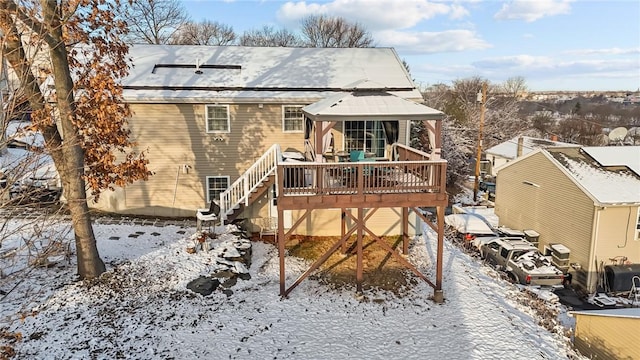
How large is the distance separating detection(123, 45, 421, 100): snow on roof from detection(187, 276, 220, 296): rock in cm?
727

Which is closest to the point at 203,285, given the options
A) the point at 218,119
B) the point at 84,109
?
the point at 84,109

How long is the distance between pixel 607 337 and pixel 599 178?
29.2ft

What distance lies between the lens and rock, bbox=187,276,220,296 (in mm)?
10359

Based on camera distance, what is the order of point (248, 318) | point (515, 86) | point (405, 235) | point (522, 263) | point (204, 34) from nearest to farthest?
point (248, 318) < point (405, 235) < point (522, 263) < point (204, 34) < point (515, 86)

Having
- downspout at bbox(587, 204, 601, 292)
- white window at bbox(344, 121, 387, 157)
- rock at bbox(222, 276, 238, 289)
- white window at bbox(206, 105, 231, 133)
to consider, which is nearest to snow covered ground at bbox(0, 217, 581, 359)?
rock at bbox(222, 276, 238, 289)

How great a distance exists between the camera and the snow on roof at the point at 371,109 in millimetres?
10724

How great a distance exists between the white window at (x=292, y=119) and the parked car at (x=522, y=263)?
924cm

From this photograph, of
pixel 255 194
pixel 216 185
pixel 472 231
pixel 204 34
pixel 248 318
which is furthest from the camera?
pixel 204 34

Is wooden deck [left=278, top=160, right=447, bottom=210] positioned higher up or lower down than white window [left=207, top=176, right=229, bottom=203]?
higher up

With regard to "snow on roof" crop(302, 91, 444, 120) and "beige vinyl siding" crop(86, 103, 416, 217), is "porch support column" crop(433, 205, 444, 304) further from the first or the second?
"beige vinyl siding" crop(86, 103, 416, 217)

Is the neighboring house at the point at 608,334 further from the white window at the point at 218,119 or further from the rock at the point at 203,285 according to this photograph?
the white window at the point at 218,119

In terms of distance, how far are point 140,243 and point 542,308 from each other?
1232 centimetres

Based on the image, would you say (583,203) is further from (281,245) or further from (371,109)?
(281,245)

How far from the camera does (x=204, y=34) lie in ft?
153
